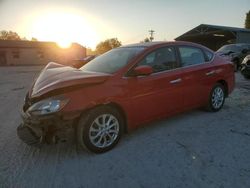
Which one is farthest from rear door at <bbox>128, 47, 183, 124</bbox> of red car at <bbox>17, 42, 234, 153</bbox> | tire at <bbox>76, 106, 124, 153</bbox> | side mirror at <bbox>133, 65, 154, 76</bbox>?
tire at <bbox>76, 106, 124, 153</bbox>

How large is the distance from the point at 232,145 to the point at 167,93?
1324 mm

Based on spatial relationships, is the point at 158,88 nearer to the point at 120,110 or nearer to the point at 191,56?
the point at 120,110

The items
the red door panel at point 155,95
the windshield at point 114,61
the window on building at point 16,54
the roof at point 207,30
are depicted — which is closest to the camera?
the red door panel at point 155,95

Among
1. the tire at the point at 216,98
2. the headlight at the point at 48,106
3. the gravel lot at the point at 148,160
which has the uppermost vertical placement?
the headlight at the point at 48,106

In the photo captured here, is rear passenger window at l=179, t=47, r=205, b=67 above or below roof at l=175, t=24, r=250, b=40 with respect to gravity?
below

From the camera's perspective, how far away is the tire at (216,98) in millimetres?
5066

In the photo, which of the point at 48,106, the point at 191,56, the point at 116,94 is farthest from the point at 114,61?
the point at 191,56

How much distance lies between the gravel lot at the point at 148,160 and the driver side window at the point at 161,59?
1148mm

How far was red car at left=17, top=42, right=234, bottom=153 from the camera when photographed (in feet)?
10.1

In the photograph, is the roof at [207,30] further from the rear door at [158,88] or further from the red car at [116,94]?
the rear door at [158,88]

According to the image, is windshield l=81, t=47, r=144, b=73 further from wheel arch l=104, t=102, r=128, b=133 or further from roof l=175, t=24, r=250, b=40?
roof l=175, t=24, r=250, b=40

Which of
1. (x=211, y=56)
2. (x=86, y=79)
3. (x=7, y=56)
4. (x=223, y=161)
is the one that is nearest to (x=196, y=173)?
(x=223, y=161)

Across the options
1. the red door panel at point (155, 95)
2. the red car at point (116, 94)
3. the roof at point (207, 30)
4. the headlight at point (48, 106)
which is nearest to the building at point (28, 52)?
the roof at point (207, 30)

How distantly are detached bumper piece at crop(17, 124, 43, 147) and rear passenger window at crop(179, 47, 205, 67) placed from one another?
287 centimetres
